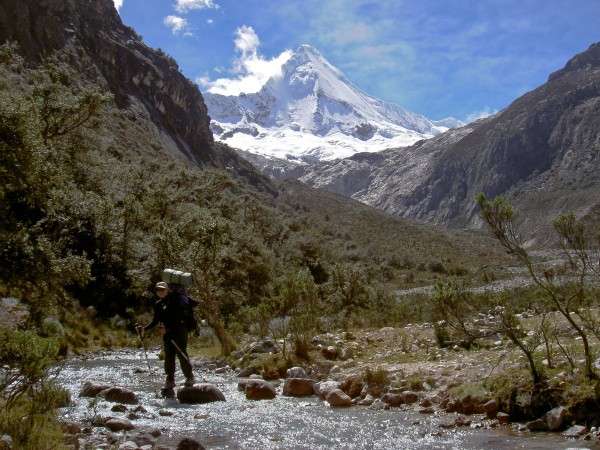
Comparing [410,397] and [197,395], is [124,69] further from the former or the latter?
[410,397]

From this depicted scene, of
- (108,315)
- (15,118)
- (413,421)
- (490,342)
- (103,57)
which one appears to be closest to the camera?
(413,421)

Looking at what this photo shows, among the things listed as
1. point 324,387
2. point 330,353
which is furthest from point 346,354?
point 324,387

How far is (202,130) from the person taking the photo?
10638 cm

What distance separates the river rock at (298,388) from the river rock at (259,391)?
0.99ft

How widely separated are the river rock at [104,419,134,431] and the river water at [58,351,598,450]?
0.14m

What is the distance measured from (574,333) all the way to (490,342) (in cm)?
207

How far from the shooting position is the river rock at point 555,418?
24.5ft

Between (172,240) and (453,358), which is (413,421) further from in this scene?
(172,240)

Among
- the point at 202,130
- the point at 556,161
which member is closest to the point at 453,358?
the point at 202,130

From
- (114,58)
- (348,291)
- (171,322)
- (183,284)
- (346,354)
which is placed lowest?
(346,354)

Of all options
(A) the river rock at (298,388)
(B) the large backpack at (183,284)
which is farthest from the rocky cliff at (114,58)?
(A) the river rock at (298,388)

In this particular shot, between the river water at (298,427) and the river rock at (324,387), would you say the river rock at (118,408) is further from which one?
the river rock at (324,387)

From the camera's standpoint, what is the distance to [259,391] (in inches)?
416

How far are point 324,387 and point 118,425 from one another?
4.23 m
